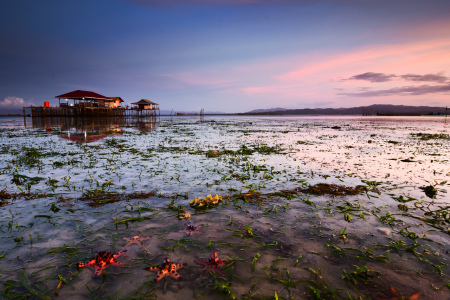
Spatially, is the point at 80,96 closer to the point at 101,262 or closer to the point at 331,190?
the point at 101,262

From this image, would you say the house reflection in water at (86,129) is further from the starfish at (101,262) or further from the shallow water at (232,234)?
the starfish at (101,262)

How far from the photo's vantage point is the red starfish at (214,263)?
2992 millimetres

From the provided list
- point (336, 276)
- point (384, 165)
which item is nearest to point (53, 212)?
point (336, 276)

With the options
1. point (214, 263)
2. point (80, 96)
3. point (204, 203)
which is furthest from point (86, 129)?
point (80, 96)

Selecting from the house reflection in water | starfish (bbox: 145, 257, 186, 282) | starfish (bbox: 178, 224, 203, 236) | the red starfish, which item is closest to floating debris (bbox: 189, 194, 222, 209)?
starfish (bbox: 178, 224, 203, 236)

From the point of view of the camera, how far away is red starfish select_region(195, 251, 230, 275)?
299 centimetres

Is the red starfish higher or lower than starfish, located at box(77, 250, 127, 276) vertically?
lower

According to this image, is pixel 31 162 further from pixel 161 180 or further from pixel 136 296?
pixel 136 296

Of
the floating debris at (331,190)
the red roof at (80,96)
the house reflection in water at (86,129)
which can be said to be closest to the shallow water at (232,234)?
the floating debris at (331,190)

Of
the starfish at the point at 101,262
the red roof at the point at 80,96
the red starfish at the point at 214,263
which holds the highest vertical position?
the red roof at the point at 80,96

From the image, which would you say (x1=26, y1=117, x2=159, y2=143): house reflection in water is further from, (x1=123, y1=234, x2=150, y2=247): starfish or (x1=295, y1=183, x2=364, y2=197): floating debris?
(x1=295, y1=183, x2=364, y2=197): floating debris

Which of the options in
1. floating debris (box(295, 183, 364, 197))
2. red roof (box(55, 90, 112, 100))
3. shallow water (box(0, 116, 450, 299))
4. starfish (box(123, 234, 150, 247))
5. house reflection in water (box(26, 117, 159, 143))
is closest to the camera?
shallow water (box(0, 116, 450, 299))

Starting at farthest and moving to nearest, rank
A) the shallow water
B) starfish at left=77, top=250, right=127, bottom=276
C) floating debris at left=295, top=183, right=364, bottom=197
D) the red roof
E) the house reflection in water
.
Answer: the red roof < the house reflection in water < floating debris at left=295, top=183, right=364, bottom=197 < starfish at left=77, top=250, right=127, bottom=276 < the shallow water

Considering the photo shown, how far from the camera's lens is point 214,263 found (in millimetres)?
3059
